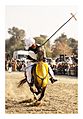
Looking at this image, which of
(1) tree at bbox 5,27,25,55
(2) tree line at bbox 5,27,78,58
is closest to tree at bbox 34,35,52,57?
(2) tree line at bbox 5,27,78,58

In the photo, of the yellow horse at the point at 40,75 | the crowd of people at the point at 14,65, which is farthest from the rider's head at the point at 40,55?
the crowd of people at the point at 14,65

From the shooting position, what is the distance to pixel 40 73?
6.87 ft

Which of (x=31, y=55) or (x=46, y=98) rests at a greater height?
(x=31, y=55)

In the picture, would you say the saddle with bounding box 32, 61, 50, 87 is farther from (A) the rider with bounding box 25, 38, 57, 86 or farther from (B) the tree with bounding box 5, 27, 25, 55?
(B) the tree with bounding box 5, 27, 25, 55

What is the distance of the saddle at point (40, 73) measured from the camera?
208cm

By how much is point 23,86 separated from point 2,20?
20.8 inches

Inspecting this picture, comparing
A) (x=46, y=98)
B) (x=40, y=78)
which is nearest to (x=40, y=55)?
(x=40, y=78)

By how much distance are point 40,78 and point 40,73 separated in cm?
4

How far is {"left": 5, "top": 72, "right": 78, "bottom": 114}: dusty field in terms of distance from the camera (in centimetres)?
204

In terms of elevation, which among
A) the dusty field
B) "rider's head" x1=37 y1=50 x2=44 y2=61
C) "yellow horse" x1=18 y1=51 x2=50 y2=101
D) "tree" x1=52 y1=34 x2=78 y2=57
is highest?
"tree" x1=52 y1=34 x2=78 y2=57

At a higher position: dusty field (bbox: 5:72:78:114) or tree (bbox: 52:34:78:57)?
tree (bbox: 52:34:78:57)

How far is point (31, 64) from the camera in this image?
2082 millimetres

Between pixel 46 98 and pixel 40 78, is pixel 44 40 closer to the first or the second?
pixel 40 78

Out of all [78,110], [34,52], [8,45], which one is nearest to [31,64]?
[34,52]
